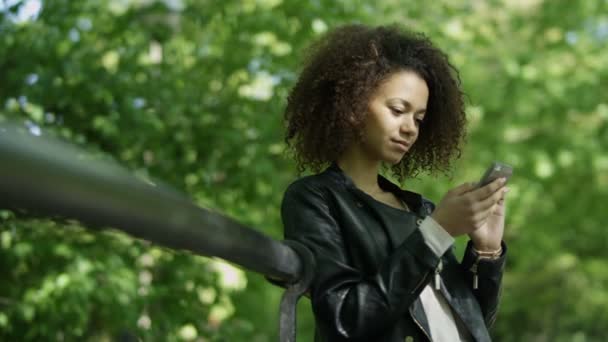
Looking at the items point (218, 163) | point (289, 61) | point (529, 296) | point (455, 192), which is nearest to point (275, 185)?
point (218, 163)

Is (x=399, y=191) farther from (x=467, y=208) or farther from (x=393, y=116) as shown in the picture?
(x=467, y=208)

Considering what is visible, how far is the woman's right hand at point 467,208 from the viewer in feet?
4.96

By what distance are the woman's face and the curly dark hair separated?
16 mm

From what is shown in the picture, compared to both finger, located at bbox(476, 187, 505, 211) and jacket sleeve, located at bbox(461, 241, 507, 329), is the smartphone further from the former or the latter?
jacket sleeve, located at bbox(461, 241, 507, 329)

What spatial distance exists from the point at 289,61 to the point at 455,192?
4.74m

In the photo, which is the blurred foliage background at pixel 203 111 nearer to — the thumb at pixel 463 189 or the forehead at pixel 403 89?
the forehead at pixel 403 89

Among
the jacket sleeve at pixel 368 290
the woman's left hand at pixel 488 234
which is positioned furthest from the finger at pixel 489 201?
the woman's left hand at pixel 488 234

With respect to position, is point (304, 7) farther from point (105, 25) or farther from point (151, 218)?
point (151, 218)

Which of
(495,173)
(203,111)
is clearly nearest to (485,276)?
(495,173)

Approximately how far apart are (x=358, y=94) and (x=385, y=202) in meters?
0.21

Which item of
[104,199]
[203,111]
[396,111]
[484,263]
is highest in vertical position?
[396,111]

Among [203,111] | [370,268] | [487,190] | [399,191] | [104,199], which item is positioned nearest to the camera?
[104,199]

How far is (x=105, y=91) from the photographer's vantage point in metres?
5.59

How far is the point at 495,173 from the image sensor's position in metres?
1.55
